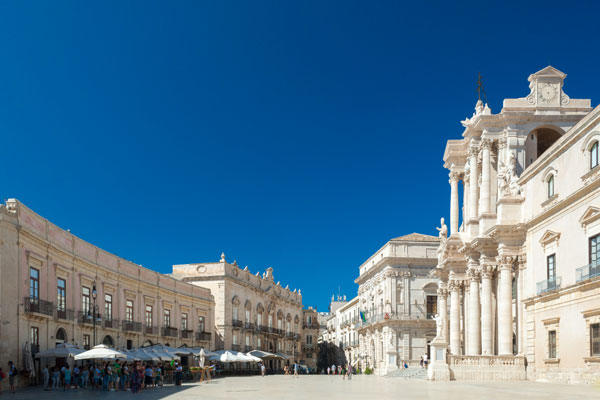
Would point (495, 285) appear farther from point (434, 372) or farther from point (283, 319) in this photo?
point (283, 319)

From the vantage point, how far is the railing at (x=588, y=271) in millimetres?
21766

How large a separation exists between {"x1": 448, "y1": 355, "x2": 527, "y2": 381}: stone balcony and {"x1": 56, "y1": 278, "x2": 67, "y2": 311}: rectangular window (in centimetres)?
1780

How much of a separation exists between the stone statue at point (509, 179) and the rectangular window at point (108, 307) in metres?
21.6

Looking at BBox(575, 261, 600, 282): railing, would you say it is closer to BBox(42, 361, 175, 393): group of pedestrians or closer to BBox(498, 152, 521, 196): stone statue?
BBox(498, 152, 521, 196): stone statue

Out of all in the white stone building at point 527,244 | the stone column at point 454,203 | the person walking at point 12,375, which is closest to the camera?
the white stone building at point 527,244

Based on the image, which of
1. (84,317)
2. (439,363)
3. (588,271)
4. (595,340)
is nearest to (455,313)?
(439,363)

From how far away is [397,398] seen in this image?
18812 mm

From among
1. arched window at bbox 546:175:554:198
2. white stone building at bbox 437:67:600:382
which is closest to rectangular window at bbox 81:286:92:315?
white stone building at bbox 437:67:600:382

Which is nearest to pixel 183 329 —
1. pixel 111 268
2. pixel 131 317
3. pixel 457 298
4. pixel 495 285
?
pixel 131 317

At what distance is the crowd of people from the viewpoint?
2555 centimetres

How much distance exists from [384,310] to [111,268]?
84.7ft

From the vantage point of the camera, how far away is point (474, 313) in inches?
1319

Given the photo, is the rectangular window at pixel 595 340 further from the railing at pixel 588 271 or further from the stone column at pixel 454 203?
the stone column at pixel 454 203

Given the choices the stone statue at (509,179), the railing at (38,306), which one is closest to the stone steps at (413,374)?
the stone statue at (509,179)
